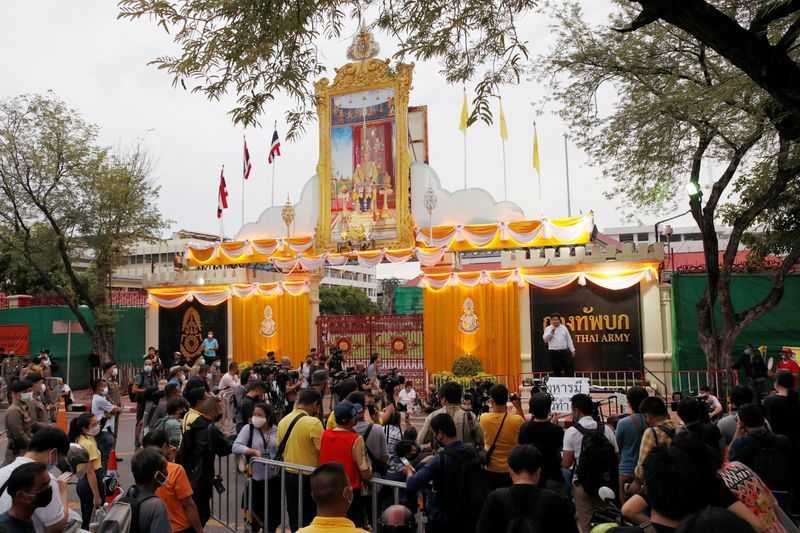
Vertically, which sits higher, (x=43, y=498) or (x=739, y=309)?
(x=739, y=309)

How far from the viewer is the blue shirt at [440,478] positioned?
4.34 meters

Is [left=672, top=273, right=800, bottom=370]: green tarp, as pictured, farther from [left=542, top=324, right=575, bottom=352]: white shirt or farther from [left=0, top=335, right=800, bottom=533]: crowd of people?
[left=0, top=335, right=800, bottom=533]: crowd of people

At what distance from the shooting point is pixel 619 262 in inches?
673

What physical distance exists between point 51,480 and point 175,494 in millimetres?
780

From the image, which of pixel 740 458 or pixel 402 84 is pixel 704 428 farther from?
pixel 402 84

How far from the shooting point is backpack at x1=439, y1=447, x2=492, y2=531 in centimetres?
432

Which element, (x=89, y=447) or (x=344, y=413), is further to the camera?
(x=89, y=447)

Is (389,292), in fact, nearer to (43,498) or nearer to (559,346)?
(559,346)

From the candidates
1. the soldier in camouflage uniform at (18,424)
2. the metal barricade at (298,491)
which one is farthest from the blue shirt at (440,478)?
the soldier in camouflage uniform at (18,424)

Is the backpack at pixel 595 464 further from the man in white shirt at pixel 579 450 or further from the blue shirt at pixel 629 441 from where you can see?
the blue shirt at pixel 629 441

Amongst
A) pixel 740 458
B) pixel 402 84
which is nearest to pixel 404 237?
pixel 402 84

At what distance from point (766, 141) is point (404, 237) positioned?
10.2 metres

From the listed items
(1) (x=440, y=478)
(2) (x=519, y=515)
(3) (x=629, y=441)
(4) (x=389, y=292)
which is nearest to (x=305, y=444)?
(1) (x=440, y=478)

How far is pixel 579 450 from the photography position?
519 cm
